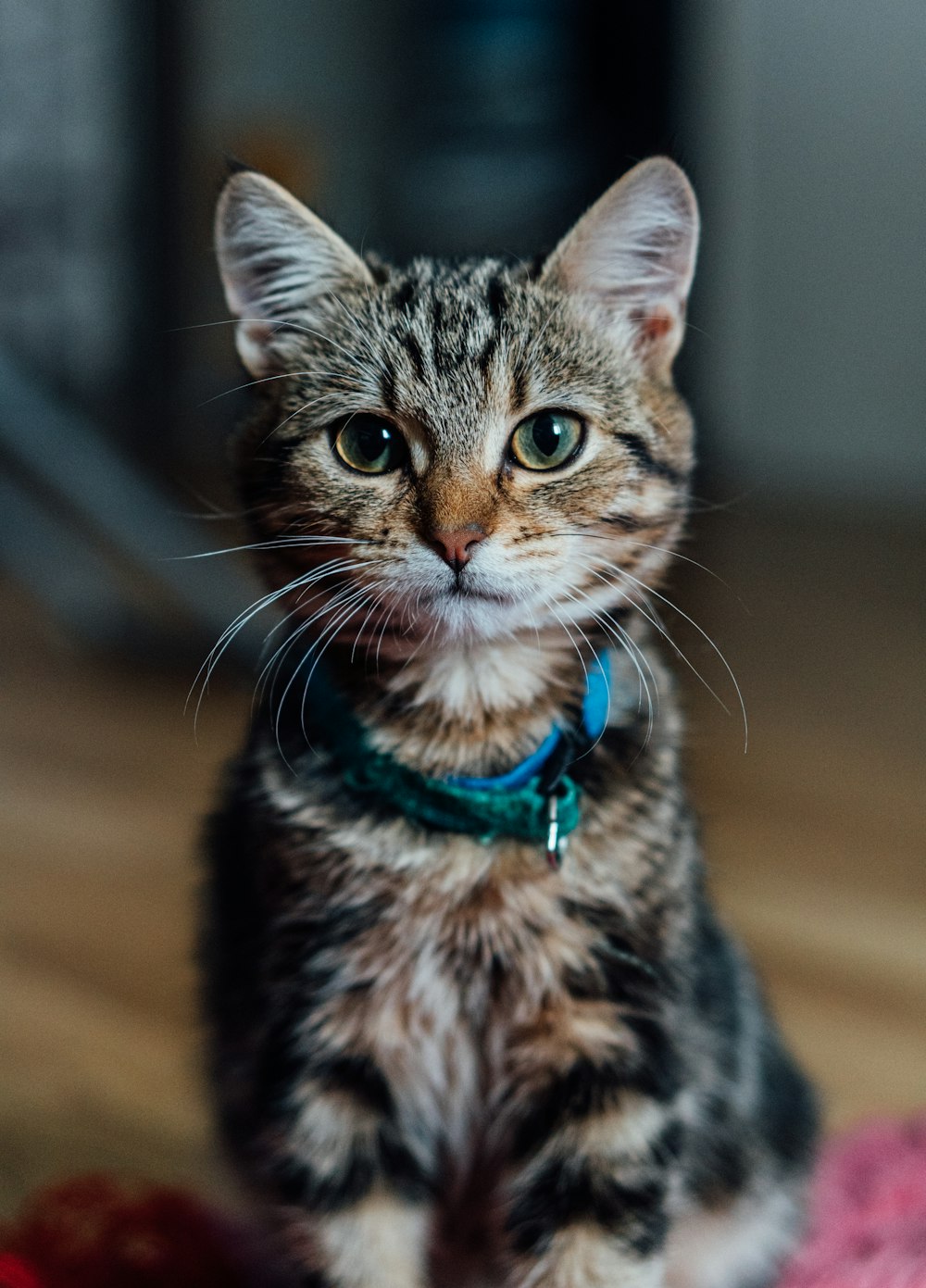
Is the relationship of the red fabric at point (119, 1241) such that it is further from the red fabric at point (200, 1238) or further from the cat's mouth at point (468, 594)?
the cat's mouth at point (468, 594)

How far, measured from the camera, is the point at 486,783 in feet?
2.83

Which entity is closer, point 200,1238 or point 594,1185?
point 594,1185

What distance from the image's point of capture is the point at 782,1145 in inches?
42.2

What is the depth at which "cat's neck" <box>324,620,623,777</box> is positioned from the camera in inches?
34.6

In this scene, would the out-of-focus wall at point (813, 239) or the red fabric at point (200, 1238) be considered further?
the out-of-focus wall at point (813, 239)

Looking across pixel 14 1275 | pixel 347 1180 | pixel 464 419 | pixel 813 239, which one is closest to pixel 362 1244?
pixel 347 1180

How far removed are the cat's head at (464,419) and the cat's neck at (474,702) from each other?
0.08ft

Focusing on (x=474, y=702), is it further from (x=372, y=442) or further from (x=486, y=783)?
(x=372, y=442)

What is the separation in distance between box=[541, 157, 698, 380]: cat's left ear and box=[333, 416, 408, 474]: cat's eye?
6.2 inches

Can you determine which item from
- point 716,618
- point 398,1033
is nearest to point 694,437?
point 398,1033

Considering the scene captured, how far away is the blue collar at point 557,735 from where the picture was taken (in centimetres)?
86

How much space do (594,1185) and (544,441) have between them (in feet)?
1.49

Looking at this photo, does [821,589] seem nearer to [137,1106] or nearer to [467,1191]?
[137,1106]

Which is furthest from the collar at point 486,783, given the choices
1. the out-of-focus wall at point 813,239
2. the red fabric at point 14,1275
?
the out-of-focus wall at point 813,239
